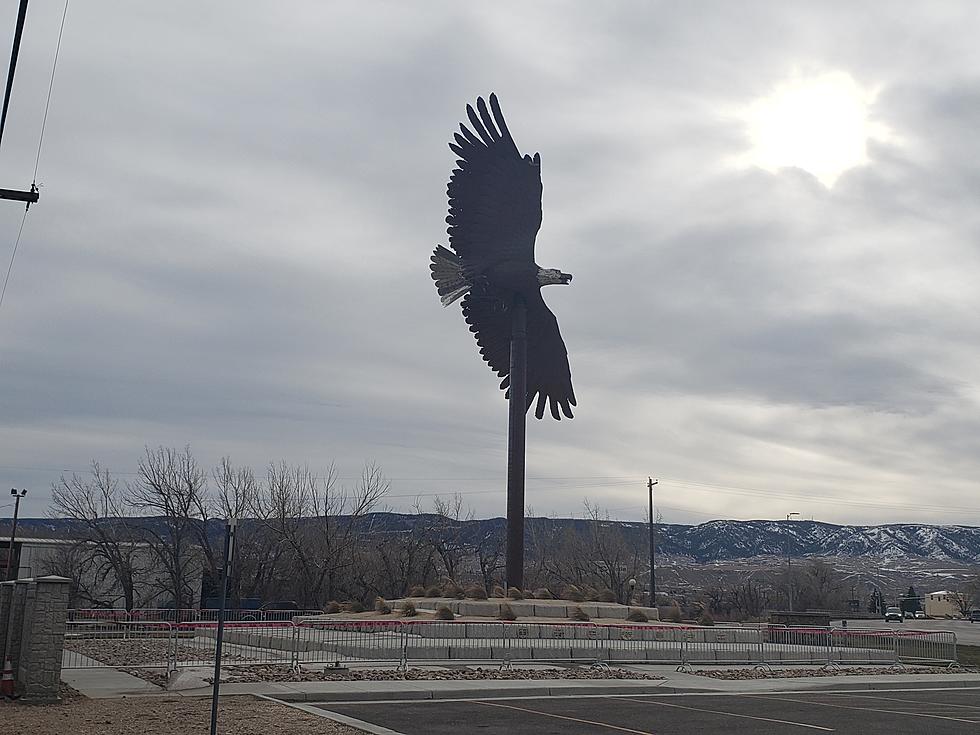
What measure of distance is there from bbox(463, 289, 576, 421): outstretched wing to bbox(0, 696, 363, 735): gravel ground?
95.2ft

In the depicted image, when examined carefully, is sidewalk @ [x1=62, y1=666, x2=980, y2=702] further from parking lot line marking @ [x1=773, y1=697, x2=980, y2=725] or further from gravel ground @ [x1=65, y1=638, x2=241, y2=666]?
gravel ground @ [x1=65, y1=638, x2=241, y2=666]

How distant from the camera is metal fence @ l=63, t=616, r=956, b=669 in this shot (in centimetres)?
2361

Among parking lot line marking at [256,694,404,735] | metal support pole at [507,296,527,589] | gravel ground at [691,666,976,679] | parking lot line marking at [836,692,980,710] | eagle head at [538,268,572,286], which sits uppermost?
eagle head at [538,268,572,286]

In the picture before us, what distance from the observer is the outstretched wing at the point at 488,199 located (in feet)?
131

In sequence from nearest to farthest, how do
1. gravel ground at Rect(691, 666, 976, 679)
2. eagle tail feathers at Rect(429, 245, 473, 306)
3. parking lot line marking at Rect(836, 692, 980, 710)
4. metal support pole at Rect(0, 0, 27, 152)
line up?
metal support pole at Rect(0, 0, 27, 152), parking lot line marking at Rect(836, 692, 980, 710), gravel ground at Rect(691, 666, 976, 679), eagle tail feathers at Rect(429, 245, 473, 306)

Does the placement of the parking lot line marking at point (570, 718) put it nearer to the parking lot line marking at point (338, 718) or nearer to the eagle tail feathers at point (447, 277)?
the parking lot line marking at point (338, 718)

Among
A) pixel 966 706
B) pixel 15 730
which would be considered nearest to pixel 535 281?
pixel 966 706

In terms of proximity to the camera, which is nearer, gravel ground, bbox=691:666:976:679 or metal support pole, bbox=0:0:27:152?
metal support pole, bbox=0:0:27:152

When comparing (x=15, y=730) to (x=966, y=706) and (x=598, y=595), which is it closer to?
(x=966, y=706)

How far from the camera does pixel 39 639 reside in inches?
583

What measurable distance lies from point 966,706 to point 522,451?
2276 centimetres

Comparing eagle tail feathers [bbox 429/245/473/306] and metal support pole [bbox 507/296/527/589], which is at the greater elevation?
eagle tail feathers [bbox 429/245/473/306]

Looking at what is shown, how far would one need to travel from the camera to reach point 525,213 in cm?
4019

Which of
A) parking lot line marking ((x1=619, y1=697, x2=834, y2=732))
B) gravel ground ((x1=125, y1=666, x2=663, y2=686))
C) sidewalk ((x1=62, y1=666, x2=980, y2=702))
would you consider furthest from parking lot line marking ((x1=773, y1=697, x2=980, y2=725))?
gravel ground ((x1=125, y1=666, x2=663, y2=686))
